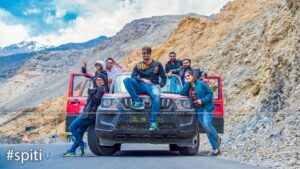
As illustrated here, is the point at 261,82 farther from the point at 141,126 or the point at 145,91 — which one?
the point at 141,126

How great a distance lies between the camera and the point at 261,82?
2289cm

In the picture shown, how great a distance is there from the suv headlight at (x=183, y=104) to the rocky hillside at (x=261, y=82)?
1.44 metres

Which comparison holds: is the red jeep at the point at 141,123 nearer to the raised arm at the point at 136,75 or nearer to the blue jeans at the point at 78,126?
the blue jeans at the point at 78,126

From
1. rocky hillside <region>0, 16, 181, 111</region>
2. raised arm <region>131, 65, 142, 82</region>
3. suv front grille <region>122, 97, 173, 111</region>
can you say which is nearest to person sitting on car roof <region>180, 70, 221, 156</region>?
suv front grille <region>122, 97, 173, 111</region>

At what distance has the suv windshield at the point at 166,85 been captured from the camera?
13.0 metres

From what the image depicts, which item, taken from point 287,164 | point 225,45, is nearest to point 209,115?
point 287,164

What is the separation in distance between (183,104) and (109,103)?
1.54m

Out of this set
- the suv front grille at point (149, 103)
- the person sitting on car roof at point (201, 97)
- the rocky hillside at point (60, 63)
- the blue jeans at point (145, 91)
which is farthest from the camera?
the rocky hillside at point (60, 63)

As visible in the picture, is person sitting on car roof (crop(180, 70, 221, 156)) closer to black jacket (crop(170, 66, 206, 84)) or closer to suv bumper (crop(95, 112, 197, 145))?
suv bumper (crop(95, 112, 197, 145))

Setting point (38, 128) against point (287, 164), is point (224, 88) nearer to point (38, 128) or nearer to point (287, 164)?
point (287, 164)

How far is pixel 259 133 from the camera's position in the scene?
49.3ft

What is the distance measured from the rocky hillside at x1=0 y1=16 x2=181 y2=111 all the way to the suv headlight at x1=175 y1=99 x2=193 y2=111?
308ft

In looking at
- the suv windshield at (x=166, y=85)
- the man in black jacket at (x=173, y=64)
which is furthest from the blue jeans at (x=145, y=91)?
the man in black jacket at (x=173, y=64)

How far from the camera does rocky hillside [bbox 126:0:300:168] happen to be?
12.9 meters
